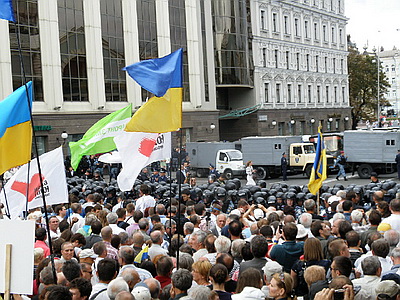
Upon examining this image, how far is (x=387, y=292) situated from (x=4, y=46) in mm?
31967

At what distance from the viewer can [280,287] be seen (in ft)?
18.2

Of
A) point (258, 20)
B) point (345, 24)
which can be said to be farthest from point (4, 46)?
point (345, 24)

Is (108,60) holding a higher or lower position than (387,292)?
higher

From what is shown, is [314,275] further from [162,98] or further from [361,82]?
[361,82]

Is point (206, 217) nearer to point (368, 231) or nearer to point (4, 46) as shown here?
point (368, 231)

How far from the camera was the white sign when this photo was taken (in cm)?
519

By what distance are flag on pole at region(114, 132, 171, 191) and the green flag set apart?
1592 mm

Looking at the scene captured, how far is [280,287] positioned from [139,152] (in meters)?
6.23

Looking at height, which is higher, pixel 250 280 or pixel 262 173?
pixel 250 280

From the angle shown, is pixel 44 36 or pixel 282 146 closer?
pixel 282 146

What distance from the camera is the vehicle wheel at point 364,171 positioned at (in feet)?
96.6

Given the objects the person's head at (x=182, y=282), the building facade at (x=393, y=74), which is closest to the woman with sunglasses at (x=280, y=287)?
the person's head at (x=182, y=282)

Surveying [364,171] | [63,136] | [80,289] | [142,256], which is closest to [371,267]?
[80,289]

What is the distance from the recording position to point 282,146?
31.9 metres
